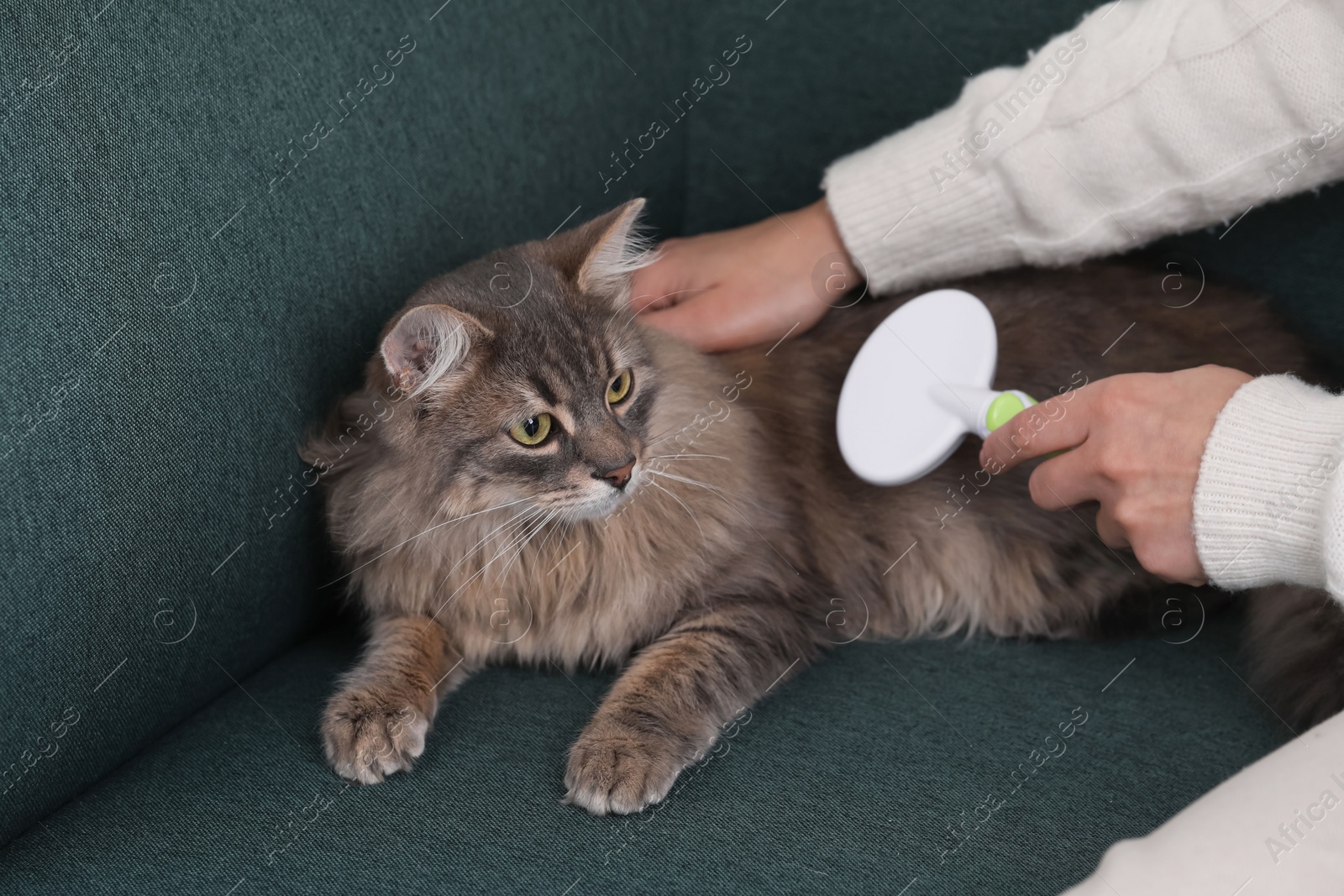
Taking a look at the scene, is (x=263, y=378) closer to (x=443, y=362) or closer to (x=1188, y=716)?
(x=443, y=362)

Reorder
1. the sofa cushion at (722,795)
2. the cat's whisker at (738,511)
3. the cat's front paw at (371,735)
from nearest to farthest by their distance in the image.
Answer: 1. the sofa cushion at (722,795)
2. the cat's front paw at (371,735)
3. the cat's whisker at (738,511)

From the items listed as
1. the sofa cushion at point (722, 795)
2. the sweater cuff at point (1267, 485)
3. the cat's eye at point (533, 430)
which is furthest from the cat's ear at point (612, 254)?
the sweater cuff at point (1267, 485)

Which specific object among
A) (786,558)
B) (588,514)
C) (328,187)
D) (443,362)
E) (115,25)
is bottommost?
(786,558)

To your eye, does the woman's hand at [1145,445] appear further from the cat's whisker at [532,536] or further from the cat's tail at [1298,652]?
the cat's whisker at [532,536]

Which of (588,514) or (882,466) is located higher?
(588,514)

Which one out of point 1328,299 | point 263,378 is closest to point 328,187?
point 263,378

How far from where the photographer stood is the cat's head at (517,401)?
4.56 ft

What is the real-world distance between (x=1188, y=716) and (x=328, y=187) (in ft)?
4.67

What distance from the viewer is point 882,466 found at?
58.3 inches

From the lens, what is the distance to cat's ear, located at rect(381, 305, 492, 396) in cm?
127

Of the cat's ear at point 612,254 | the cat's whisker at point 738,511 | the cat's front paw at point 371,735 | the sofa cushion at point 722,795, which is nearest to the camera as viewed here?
the sofa cushion at point 722,795

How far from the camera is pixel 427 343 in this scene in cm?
133

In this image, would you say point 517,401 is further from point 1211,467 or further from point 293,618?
point 1211,467

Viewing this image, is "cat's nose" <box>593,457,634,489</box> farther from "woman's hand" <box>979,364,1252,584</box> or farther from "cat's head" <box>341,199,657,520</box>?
"woman's hand" <box>979,364,1252,584</box>
